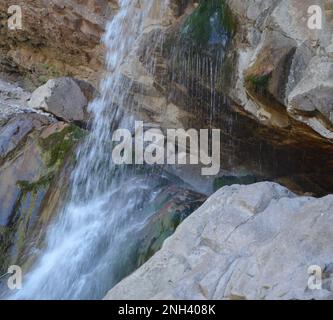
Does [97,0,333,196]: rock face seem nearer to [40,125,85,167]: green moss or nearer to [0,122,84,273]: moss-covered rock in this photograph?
[40,125,85,167]: green moss

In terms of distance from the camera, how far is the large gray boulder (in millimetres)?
8367

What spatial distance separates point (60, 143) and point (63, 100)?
1731mm

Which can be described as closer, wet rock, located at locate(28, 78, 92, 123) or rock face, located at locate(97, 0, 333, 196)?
rock face, located at locate(97, 0, 333, 196)

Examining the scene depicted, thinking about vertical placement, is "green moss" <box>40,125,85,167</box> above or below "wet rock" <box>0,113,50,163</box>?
below

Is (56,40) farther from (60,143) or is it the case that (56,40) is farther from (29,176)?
(29,176)

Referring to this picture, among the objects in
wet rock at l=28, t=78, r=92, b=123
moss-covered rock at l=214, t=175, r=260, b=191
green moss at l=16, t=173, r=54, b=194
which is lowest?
moss-covered rock at l=214, t=175, r=260, b=191

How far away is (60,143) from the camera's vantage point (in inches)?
272

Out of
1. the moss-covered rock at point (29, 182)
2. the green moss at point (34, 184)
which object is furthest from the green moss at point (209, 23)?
the green moss at point (34, 184)

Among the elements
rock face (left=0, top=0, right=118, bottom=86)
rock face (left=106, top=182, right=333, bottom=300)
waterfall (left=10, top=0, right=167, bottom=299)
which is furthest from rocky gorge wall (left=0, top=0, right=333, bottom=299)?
rock face (left=0, top=0, right=118, bottom=86)

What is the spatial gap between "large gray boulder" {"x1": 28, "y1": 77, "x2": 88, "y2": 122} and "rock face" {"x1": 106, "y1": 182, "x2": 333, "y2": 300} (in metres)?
4.27

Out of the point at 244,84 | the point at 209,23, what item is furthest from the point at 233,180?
the point at 209,23

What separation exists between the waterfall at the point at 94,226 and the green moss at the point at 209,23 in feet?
2.81

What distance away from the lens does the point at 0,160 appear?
22.6 feet
